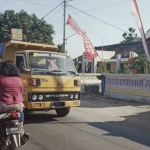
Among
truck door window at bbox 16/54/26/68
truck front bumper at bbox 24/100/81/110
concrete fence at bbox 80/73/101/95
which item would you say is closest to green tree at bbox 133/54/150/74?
concrete fence at bbox 80/73/101/95

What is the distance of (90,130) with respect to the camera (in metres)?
6.90

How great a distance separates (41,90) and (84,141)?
2050mm

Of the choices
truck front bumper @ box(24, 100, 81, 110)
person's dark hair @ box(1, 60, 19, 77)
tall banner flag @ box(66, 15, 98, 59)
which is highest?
tall banner flag @ box(66, 15, 98, 59)

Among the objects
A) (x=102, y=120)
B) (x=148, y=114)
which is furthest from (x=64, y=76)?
(x=148, y=114)

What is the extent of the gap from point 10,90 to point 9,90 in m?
0.02

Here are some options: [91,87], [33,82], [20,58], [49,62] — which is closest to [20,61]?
[20,58]

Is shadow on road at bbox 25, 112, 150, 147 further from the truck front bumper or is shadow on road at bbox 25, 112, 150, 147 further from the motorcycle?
the motorcycle

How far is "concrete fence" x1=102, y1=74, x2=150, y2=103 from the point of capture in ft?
39.5

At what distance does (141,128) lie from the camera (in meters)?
7.41

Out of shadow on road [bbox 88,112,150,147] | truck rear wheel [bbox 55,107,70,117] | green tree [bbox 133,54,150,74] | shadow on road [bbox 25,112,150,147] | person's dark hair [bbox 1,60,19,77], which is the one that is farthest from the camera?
green tree [bbox 133,54,150,74]

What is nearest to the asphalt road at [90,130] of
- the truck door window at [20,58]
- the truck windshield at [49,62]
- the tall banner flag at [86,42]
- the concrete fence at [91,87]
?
the truck windshield at [49,62]

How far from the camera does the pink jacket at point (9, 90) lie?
459 cm

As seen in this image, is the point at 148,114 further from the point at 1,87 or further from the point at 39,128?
the point at 1,87

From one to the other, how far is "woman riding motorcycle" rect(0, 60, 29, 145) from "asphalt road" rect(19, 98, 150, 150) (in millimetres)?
1137
